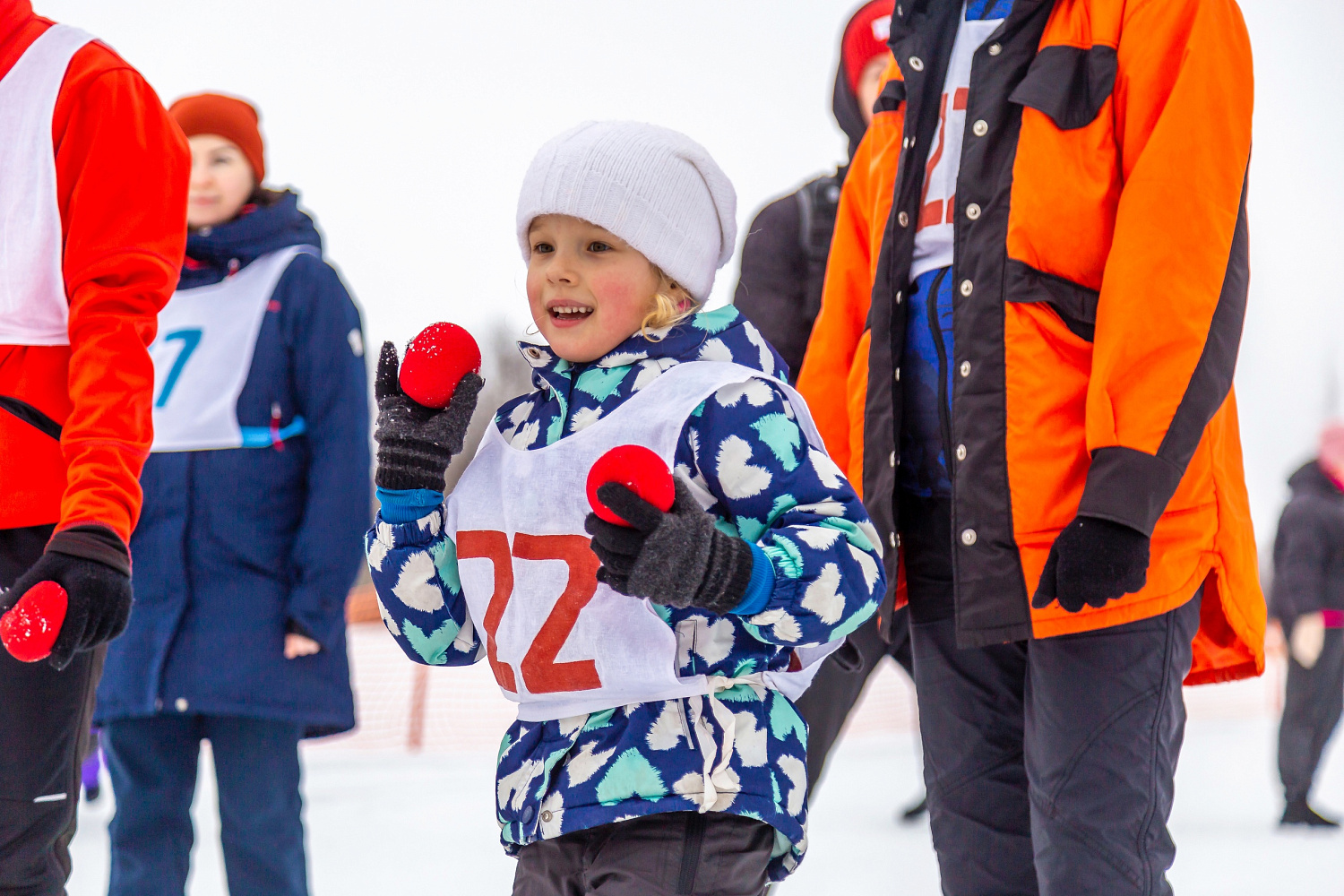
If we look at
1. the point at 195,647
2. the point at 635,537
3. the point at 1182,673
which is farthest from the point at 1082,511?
the point at 195,647

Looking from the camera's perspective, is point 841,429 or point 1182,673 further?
point 841,429

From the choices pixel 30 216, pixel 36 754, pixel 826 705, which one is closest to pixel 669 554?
pixel 36 754

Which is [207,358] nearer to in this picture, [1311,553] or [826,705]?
[826,705]

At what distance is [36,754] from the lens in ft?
4.05

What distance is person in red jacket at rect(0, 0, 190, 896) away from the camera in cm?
122

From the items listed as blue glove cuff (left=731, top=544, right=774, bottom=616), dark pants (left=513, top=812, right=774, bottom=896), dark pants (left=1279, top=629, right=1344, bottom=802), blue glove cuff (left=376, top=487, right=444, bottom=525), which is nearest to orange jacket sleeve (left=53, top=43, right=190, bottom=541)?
blue glove cuff (left=376, top=487, right=444, bottom=525)

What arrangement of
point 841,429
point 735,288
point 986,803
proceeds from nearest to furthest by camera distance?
point 986,803 → point 841,429 → point 735,288

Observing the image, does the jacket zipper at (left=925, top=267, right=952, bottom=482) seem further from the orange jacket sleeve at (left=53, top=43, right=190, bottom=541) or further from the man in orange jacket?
the orange jacket sleeve at (left=53, top=43, right=190, bottom=541)

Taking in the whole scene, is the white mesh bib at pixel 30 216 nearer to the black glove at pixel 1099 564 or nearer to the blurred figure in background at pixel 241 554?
the blurred figure in background at pixel 241 554

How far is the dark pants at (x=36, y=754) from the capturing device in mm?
1220

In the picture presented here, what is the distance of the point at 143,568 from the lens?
195 cm

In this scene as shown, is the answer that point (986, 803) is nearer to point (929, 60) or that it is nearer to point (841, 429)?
point (841, 429)

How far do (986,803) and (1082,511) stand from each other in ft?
1.31

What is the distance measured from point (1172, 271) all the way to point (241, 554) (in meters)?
1.36
